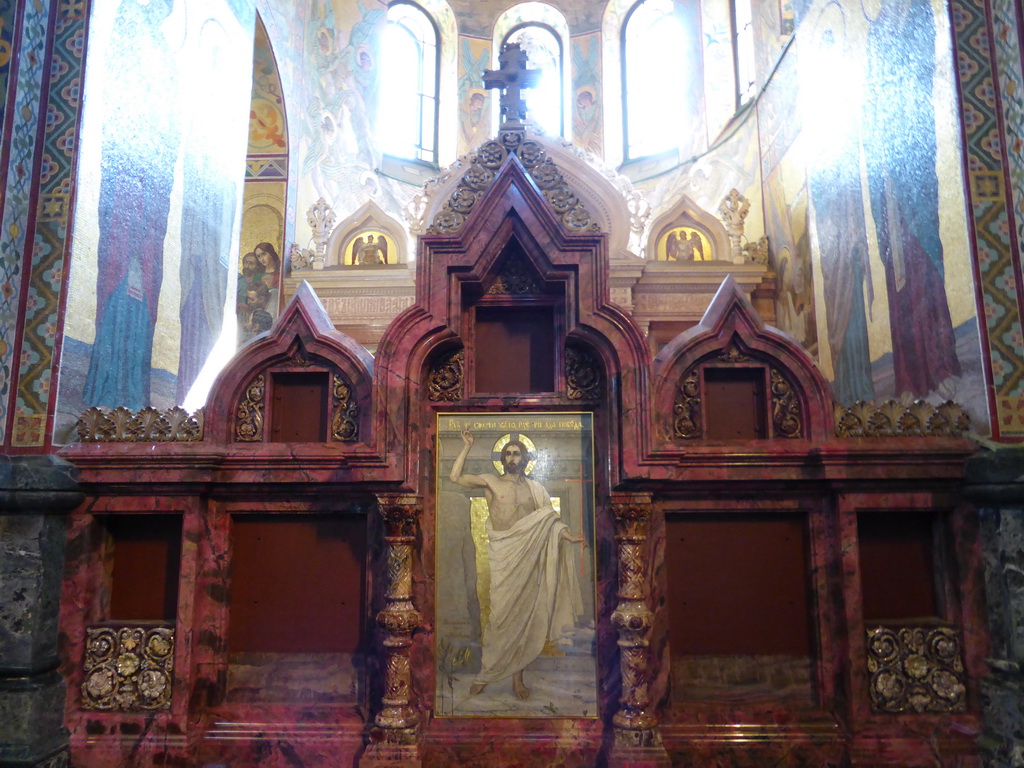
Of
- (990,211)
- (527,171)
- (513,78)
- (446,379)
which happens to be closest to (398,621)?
(446,379)

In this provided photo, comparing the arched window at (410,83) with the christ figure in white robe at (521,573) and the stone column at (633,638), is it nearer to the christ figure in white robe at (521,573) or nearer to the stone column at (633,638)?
the christ figure in white robe at (521,573)

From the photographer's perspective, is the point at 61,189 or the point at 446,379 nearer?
the point at 61,189

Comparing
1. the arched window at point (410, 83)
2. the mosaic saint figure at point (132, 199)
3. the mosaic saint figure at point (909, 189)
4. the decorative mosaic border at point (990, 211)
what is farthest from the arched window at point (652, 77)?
the mosaic saint figure at point (132, 199)

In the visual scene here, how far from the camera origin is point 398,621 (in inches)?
164

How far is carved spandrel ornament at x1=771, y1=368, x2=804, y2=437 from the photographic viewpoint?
14.8 feet

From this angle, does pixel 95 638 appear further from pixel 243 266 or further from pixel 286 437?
pixel 243 266

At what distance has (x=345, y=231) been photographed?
12195mm

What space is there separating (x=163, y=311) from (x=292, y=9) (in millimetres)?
8111

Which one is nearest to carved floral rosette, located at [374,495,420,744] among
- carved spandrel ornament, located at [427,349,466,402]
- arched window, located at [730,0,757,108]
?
carved spandrel ornament, located at [427,349,466,402]

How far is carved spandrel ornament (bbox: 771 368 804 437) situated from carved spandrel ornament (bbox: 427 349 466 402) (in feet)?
6.65

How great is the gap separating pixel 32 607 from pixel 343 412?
206 centimetres

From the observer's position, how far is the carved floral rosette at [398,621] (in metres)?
4.15

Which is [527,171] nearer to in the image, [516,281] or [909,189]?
[516,281]

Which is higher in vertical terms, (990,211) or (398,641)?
A: (990,211)
